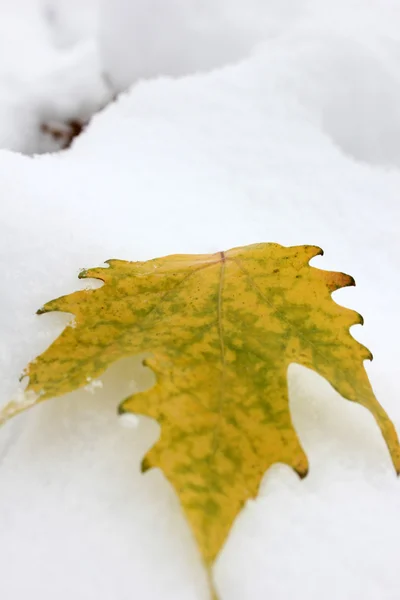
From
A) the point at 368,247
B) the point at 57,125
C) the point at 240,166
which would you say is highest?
the point at 57,125

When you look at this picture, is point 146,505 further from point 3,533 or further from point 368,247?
point 368,247

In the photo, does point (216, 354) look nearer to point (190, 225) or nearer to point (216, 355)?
point (216, 355)

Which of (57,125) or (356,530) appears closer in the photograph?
(356,530)

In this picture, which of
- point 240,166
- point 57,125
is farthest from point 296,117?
point 57,125

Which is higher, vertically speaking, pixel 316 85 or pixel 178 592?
pixel 316 85

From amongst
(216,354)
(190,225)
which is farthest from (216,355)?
(190,225)
